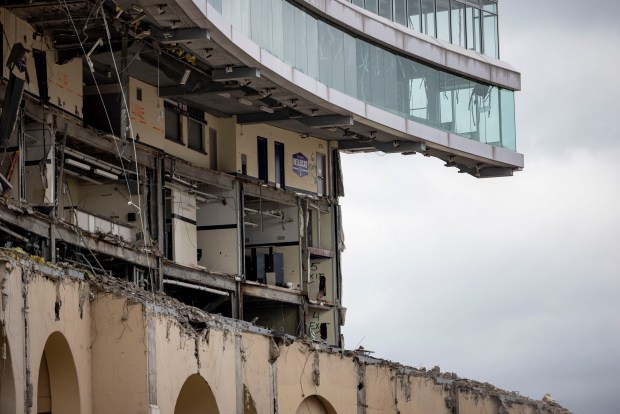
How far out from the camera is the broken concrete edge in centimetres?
2886

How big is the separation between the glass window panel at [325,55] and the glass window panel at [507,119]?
1072 centimetres

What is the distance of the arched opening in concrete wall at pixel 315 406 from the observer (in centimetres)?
4462

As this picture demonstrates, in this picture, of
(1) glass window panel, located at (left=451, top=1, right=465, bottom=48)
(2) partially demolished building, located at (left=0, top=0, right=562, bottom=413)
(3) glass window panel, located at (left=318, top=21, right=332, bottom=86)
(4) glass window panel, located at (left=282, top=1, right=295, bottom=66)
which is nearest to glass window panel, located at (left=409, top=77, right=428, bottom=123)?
(2) partially demolished building, located at (left=0, top=0, right=562, bottom=413)

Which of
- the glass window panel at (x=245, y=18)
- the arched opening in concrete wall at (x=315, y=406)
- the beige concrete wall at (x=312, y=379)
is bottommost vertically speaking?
the arched opening in concrete wall at (x=315, y=406)

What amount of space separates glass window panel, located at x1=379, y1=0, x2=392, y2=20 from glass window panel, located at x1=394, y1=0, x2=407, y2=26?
13.3 inches

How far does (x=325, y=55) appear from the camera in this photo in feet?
170

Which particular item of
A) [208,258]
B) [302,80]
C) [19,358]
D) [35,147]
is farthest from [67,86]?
[19,358]

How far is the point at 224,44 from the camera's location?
44.0 m

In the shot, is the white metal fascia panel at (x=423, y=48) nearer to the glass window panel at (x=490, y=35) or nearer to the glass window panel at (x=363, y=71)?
the glass window panel at (x=363, y=71)

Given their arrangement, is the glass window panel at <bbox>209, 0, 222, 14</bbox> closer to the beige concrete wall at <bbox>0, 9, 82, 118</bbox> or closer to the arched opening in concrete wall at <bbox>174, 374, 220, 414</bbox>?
the beige concrete wall at <bbox>0, 9, 82, 118</bbox>

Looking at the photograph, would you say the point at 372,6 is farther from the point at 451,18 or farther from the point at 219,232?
the point at 219,232

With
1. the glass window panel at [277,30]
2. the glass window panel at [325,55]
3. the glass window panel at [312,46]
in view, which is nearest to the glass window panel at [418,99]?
the glass window panel at [325,55]

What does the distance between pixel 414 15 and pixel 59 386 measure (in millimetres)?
30704

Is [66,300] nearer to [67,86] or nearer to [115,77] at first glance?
[67,86]
